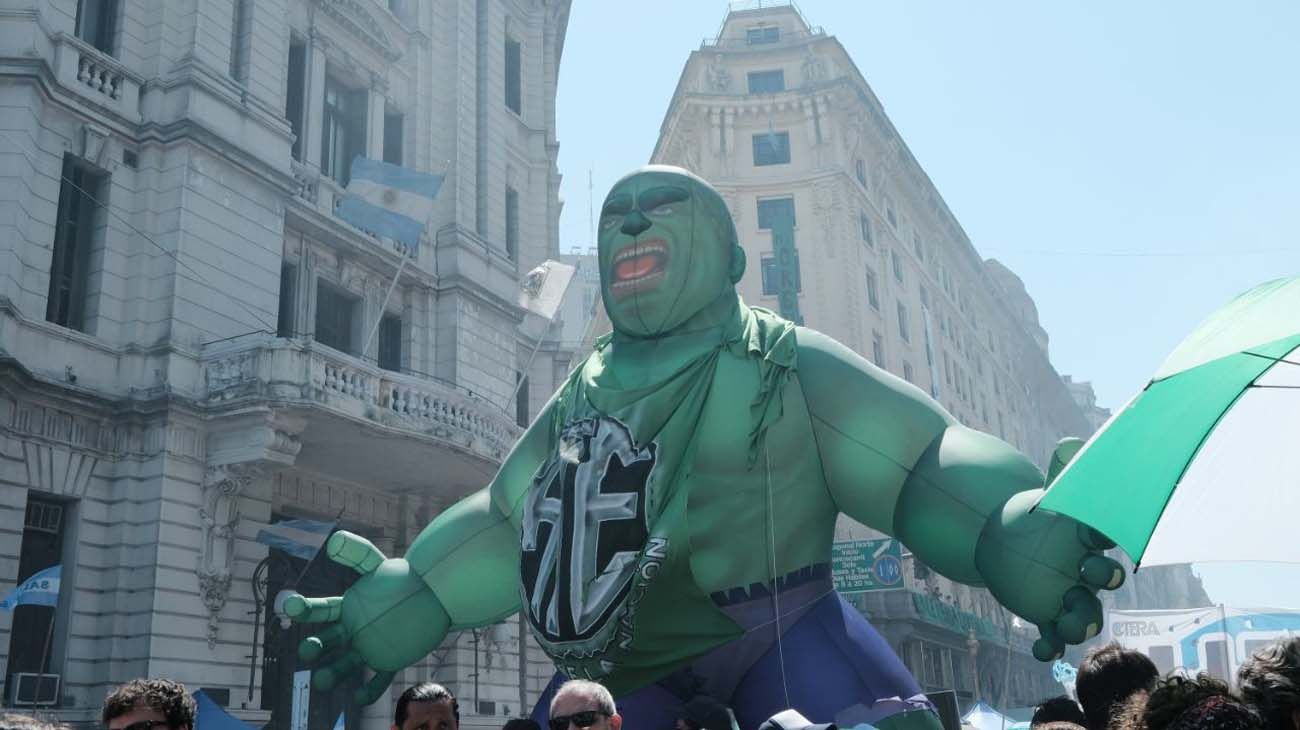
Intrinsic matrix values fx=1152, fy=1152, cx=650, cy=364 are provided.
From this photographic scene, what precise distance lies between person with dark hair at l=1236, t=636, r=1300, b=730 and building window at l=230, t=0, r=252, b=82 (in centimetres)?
1564

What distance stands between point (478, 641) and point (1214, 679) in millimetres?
16099

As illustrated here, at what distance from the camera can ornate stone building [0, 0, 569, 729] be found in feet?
42.0

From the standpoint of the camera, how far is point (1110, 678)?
11.2ft

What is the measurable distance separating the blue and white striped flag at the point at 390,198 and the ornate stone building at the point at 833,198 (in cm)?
1740

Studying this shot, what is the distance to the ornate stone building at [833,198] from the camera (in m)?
32.4

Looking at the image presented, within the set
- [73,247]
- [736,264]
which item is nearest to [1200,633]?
[736,264]

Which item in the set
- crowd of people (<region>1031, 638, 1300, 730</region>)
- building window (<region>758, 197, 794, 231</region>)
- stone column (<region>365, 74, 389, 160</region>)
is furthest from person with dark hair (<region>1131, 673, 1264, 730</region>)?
building window (<region>758, 197, 794, 231</region>)

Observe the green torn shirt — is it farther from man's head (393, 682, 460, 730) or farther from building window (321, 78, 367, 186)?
building window (321, 78, 367, 186)

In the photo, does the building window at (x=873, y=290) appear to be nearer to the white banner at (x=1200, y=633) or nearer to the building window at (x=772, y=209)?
the building window at (x=772, y=209)

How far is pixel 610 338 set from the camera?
17.4 ft

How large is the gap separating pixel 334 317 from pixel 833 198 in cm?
1897

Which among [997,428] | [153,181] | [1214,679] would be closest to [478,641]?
[153,181]

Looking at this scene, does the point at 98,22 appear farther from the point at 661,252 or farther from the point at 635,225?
the point at 661,252

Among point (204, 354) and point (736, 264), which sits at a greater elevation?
point (204, 354)
